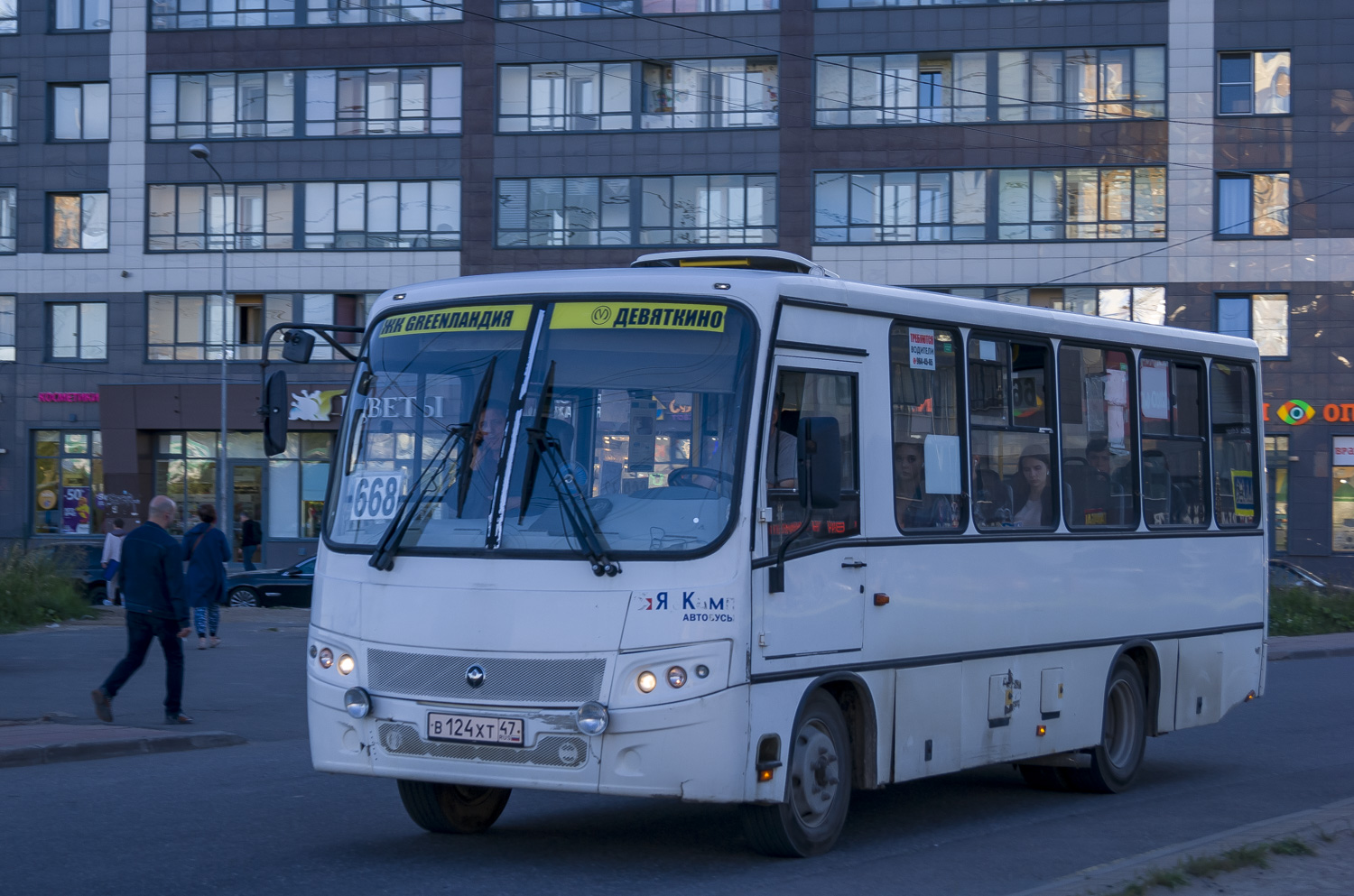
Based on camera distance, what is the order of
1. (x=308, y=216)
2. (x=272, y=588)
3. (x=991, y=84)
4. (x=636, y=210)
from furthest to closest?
1. (x=308, y=216)
2. (x=636, y=210)
3. (x=991, y=84)
4. (x=272, y=588)

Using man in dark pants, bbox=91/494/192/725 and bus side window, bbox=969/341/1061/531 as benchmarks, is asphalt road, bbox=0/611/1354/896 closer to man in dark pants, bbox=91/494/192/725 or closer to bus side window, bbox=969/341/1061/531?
man in dark pants, bbox=91/494/192/725

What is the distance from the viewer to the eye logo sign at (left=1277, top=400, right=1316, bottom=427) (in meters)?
41.3

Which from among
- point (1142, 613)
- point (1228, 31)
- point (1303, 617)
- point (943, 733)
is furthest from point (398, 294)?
point (1228, 31)

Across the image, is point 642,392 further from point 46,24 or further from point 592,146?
point 46,24

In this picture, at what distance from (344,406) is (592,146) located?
35.2 metres

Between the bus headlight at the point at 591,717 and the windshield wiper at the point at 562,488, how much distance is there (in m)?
0.59

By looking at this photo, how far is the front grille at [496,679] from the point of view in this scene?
7.22m

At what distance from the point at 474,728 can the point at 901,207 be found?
36010 mm

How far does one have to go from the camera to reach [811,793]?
26.0ft

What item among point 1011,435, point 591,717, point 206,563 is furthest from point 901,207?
point 591,717

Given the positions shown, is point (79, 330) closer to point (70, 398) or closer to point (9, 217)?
point (70, 398)

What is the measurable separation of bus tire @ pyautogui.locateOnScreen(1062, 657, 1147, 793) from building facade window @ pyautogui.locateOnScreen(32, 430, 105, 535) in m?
39.2

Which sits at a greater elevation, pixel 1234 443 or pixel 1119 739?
pixel 1234 443

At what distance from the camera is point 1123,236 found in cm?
4156
